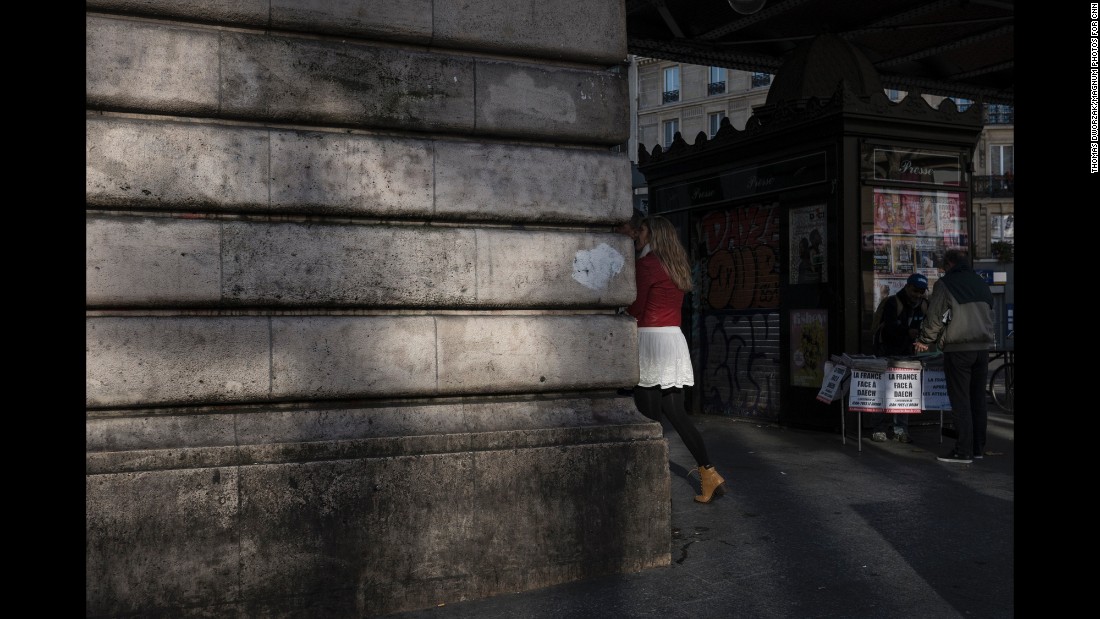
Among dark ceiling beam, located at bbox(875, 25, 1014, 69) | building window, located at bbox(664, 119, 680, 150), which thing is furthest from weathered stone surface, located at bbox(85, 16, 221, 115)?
building window, located at bbox(664, 119, 680, 150)

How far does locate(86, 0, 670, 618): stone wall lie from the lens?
423 centimetres

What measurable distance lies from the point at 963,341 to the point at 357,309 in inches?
231

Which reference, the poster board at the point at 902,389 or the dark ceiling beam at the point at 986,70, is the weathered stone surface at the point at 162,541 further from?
the dark ceiling beam at the point at 986,70

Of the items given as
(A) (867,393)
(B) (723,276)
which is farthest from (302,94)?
(B) (723,276)

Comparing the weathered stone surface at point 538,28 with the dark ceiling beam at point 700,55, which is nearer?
the weathered stone surface at point 538,28

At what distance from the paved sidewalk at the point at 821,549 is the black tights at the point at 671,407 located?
424mm

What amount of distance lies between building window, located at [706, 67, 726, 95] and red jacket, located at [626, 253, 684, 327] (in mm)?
49236

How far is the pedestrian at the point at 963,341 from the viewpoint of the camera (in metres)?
8.57

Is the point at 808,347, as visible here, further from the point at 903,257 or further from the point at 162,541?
the point at 162,541

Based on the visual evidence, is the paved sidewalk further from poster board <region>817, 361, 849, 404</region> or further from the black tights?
poster board <region>817, 361, 849, 404</region>

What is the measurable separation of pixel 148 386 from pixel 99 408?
20 cm

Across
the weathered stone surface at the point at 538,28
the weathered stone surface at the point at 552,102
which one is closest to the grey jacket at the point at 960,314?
the weathered stone surface at the point at 552,102
